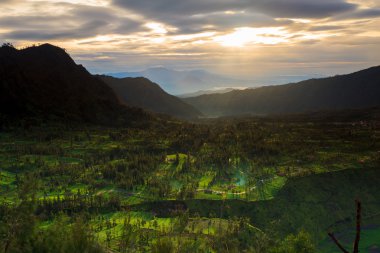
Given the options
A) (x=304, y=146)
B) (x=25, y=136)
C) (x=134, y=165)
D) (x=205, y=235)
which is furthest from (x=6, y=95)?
(x=205, y=235)

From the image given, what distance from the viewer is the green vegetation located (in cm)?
5278

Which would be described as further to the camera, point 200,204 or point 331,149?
point 331,149

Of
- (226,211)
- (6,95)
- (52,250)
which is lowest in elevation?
(226,211)

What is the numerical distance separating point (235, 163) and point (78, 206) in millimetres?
53861

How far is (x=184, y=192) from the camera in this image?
88938mm

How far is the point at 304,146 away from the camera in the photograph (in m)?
142

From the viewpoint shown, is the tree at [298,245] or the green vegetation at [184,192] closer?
the tree at [298,245]

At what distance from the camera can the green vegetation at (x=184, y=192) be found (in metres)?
52.8

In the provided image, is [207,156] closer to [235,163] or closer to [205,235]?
[235,163]

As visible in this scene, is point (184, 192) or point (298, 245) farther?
point (184, 192)

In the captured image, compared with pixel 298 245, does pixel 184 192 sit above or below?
below

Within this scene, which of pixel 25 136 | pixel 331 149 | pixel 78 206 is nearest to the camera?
pixel 78 206

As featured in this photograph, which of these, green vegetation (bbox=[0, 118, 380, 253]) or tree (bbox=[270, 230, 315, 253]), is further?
green vegetation (bbox=[0, 118, 380, 253])

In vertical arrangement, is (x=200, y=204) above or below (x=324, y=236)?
above
